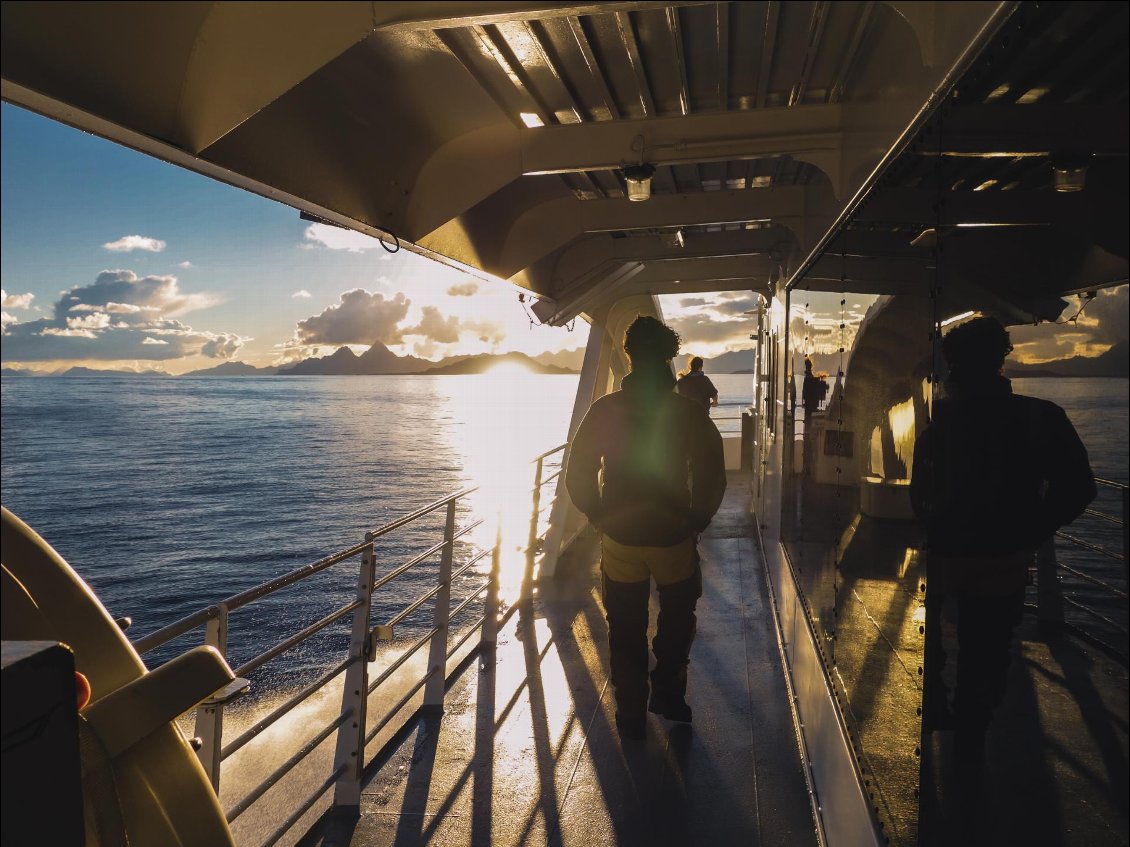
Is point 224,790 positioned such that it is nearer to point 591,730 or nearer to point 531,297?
point 591,730

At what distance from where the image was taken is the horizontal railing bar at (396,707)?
9.29 ft

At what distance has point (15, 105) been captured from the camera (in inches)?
59.9

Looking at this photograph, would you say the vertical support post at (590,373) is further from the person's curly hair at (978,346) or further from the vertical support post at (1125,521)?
the vertical support post at (1125,521)

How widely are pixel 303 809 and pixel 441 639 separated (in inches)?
48.7

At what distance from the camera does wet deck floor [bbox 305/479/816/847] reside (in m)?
2.51

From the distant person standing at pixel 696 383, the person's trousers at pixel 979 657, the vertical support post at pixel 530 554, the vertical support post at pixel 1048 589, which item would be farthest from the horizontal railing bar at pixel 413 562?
the distant person standing at pixel 696 383

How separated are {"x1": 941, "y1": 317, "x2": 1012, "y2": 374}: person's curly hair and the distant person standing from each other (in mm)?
6165

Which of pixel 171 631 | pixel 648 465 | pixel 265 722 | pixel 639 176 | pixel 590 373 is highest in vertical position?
pixel 639 176

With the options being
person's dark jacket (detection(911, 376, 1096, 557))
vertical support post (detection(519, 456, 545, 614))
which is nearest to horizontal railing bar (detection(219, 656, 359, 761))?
person's dark jacket (detection(911, 376, 1096, 557))

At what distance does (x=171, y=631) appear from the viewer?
1627 millimetres

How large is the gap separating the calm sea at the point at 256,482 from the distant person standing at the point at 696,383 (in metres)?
2.21

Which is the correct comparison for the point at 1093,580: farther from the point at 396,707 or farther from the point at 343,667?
the point at 396,707

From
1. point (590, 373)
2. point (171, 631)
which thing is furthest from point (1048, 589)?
point (590, 373)

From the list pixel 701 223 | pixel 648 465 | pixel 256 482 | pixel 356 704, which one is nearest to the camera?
pixel 356 704
